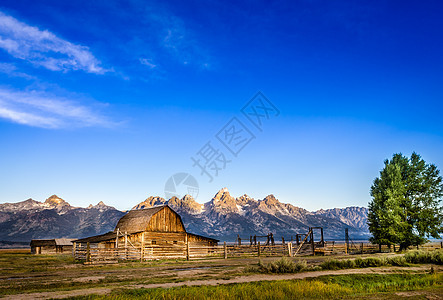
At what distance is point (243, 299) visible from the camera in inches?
462

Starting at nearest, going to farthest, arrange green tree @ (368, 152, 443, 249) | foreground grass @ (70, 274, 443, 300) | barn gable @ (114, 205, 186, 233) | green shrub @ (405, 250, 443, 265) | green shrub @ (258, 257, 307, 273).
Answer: foreground grass @ (70, 274, 443, 300)
green shrub @ (258, 257, 307, 273)
green shrub @ (405, 250, 443, 265)
green tree @ (368, 152, 443, 249)
barn gable @ (114, 205, 186, 233)

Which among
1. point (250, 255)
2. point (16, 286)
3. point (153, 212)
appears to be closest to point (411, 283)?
point (16, 286)

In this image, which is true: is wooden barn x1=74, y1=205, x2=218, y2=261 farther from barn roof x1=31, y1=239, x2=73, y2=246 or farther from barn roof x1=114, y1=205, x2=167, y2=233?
barn roof x1=31, y1=239, x2=73, y2=246

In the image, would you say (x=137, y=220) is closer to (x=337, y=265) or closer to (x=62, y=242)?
A: (x=62, y=242)

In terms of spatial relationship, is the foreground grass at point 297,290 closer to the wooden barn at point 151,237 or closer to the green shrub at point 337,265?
the green shrub at point 337,265

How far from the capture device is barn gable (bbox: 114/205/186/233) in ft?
149

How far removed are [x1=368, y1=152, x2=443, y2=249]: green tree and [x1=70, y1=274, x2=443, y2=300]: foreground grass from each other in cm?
2183

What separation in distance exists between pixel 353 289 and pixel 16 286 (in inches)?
634

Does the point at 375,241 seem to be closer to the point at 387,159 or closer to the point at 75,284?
the point at 387,159

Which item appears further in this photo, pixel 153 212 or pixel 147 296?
pixel 153 212

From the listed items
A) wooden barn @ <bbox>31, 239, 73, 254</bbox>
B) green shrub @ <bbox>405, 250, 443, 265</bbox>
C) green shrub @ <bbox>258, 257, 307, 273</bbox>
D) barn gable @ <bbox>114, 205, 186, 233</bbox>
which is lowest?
wooden barn @ <bbox>31, 239, 73, 254</bbox>

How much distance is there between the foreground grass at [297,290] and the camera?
1194 centimetres

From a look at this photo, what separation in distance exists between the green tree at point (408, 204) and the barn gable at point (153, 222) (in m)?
28.4

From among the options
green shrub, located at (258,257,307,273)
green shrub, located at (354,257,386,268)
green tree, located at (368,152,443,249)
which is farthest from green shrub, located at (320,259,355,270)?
green tree, located at (368,152,443,249)
